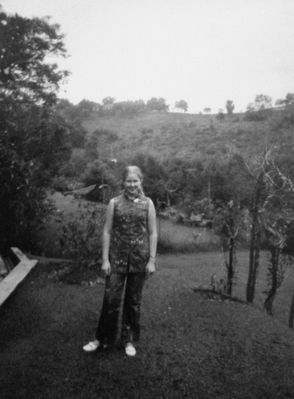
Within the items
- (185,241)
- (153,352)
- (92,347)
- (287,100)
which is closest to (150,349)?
(153,352)

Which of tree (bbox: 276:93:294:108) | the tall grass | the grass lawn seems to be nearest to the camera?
the grass lawn

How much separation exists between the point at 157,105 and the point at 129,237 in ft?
285

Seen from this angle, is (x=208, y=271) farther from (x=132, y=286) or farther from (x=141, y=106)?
(x=141, y=106)

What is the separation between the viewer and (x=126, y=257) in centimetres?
308

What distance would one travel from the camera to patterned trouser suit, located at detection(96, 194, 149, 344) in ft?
10.1

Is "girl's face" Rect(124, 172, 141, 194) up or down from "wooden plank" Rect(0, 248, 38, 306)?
up

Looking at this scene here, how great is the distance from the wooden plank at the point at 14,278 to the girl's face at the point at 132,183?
9.62ft

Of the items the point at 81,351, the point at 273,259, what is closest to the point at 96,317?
the point at 81,351

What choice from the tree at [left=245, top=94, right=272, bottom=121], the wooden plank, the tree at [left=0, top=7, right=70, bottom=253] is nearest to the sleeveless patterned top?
the wooden plank

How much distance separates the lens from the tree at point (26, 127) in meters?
9.94

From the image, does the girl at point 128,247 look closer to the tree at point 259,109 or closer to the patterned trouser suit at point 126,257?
the patterned trouser suit at point 126,257

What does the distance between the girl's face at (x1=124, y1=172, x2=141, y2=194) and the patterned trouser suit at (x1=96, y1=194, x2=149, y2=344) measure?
0.10 meters

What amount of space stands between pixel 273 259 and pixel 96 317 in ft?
12.5

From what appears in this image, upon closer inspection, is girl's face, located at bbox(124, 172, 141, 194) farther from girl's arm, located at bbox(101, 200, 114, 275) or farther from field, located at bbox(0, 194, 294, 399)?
field, located at bbox(0, 194, 294, 399)
